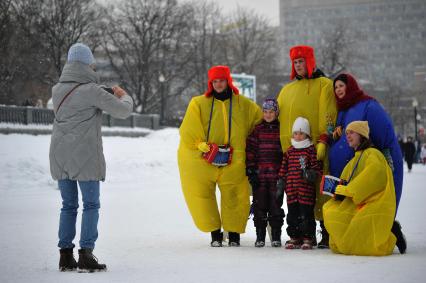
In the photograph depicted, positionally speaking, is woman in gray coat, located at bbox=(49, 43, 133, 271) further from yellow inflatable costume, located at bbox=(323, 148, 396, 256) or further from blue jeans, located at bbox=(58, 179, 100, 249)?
yellow inflatable costume, located at bbox=(323, 148, 396, 256)

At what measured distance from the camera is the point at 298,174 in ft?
24.3

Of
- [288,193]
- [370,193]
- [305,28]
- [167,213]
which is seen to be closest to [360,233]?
[370,193]

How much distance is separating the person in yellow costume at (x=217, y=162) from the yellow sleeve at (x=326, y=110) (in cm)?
72

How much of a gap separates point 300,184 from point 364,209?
84cm

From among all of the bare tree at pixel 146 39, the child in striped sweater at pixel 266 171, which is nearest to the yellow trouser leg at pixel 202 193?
the child in striped sweater at pixel 266 171

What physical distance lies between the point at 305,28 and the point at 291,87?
180874 mm

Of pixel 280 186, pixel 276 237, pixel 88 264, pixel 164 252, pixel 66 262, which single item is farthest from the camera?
pixel 276 237

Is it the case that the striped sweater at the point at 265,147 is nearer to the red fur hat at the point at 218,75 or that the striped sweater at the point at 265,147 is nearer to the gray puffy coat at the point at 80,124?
the red fur hat at the point at 218,75

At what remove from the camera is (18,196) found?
53.5 feet

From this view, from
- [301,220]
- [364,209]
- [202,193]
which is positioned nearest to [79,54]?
[202,193]

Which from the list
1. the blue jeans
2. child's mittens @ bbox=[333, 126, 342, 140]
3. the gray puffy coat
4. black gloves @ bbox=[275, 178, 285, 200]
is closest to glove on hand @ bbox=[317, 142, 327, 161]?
child's mittens @ bbox=[333, 126, 342, 140]

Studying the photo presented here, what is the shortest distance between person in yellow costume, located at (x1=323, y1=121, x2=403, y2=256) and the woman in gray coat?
2.16 m

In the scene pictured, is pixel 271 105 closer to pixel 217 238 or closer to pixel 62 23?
pixel 217 238

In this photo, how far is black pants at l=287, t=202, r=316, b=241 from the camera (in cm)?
739
